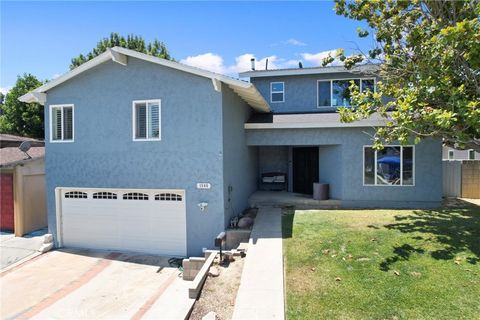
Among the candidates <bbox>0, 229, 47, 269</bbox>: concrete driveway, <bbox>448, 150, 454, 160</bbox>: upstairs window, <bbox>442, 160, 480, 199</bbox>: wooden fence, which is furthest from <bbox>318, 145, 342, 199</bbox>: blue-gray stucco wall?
<bbox>448, 150, 454, 160</bbox>: upstairs window

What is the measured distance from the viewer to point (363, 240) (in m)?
8.80

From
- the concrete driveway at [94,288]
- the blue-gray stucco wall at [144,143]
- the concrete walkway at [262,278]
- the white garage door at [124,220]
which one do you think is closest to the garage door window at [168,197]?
the white garage door at [124,220]

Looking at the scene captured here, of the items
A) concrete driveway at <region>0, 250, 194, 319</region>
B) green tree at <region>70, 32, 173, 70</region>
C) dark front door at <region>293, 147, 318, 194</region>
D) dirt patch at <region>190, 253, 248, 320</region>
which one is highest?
green tree at <region>70, 32, 173, 70</region>

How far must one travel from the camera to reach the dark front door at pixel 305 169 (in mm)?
16062

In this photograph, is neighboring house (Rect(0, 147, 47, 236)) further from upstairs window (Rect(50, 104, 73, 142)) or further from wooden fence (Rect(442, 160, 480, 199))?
wooden fence (Rect(442, 160, 480, 199))

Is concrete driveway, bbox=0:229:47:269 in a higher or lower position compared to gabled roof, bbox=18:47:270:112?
lower

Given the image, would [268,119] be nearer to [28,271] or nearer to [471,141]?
[471,141]

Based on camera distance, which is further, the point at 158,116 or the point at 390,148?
the point at 390,148

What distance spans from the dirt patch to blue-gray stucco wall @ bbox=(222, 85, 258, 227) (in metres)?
2.74

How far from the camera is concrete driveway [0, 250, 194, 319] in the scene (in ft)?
25.5

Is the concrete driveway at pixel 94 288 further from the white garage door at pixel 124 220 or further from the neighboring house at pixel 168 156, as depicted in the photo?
the neighboring house at pixel 168 156

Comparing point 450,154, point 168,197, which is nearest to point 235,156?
point 168,197

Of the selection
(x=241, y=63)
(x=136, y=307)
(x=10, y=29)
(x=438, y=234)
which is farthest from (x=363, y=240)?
(x=241, y=63)

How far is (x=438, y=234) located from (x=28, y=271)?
537 inches
